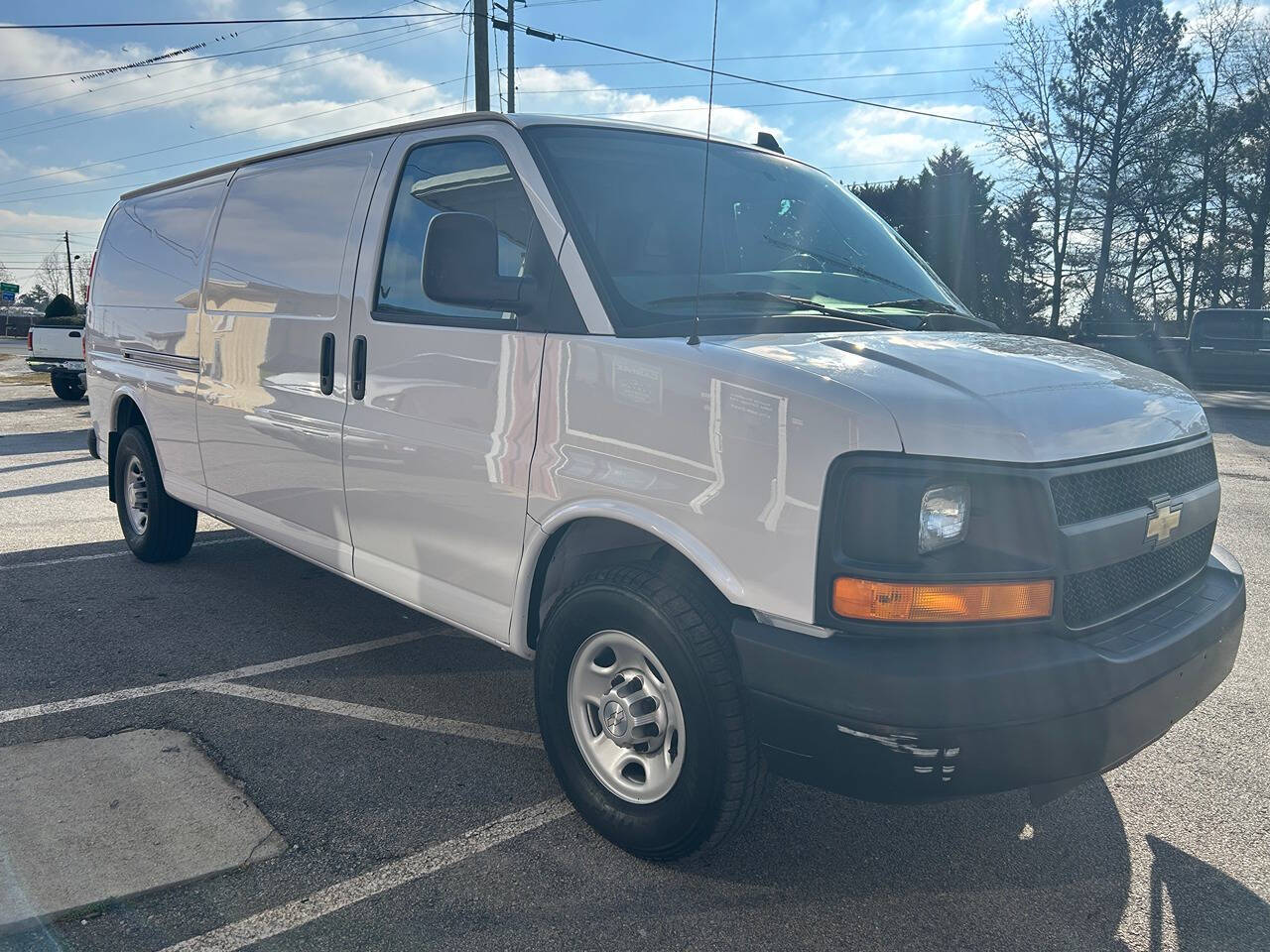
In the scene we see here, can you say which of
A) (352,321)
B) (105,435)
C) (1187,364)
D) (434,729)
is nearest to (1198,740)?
(434,729)

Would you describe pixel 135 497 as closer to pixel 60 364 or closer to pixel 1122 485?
pixel 1122 485

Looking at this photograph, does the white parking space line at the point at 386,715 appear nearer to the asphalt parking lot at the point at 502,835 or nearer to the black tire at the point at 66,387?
the asphalt parking lot at the point at 502,835

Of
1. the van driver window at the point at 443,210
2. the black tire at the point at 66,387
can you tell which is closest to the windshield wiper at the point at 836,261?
the van driver window at the point at 443,210

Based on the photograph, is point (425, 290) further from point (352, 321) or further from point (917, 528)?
point (917, 528)

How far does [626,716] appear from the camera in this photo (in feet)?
9.62

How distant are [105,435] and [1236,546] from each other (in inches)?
291

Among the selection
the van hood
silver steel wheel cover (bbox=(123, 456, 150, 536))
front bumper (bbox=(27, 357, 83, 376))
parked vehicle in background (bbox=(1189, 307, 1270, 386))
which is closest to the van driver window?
the van hood

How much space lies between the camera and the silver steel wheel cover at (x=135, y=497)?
6242mm

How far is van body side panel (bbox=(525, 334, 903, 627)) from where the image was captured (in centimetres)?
249

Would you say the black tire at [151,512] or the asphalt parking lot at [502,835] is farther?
the black tire at [151,512]

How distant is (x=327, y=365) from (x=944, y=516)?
99.5 inches

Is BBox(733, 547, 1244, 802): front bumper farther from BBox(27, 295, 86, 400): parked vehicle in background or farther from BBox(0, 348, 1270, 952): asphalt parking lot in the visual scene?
BBox(27, 295, 86, 400): parked vehicle in background

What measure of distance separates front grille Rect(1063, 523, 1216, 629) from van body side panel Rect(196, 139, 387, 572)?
8.77ft

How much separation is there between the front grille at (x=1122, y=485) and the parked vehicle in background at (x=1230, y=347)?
60.0 ft
